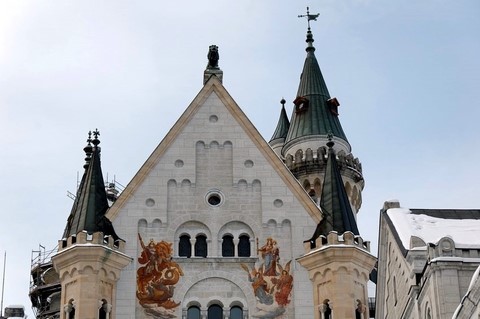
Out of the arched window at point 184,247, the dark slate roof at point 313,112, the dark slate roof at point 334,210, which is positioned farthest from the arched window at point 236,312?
the dark slate roof at point 313,112

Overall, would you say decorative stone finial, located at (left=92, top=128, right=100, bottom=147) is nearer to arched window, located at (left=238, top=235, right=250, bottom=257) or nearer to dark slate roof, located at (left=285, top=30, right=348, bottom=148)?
arched window, located at (left=238, top=235, right=250, bottom=257)

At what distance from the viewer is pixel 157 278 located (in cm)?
3375

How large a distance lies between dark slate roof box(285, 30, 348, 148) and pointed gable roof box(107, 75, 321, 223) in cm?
1537

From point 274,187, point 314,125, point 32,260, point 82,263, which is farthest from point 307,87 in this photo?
point 82,263

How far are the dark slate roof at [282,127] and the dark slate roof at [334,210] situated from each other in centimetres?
2276

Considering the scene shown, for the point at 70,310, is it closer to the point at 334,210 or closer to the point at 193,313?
the point at 193,313

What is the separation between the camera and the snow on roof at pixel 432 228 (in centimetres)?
3306

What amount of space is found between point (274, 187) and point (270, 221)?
3.98 feet

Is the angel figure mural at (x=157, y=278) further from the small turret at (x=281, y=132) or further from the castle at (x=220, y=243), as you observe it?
the small turret at (x=281, y=132)

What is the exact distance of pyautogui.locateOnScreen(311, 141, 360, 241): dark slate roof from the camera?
112 feet

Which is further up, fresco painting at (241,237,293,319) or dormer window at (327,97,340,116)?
dormer window at (327,97,340,116)

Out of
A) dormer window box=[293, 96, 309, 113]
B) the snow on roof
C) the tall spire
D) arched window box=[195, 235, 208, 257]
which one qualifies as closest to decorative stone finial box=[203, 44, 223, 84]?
arched window box=[195, 235, 208, 257]

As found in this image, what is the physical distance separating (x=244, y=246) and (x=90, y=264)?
4.72 m

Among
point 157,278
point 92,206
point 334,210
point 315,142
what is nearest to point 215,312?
point 157,278
